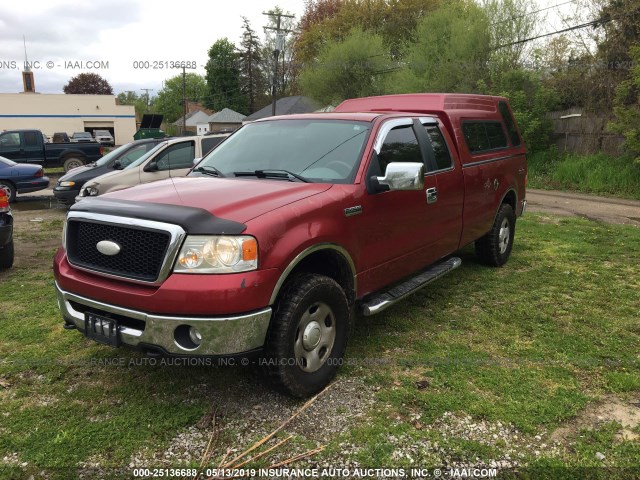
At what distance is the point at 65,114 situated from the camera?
5184 cm

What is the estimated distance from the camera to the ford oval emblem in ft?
10.2

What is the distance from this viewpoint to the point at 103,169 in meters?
10.9

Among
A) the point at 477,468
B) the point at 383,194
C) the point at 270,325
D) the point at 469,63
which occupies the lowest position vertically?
the point at 477,468

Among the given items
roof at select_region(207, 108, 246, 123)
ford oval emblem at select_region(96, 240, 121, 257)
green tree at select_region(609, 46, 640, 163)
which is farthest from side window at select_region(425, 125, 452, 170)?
roof at select_region(207, 108, 246, 123)

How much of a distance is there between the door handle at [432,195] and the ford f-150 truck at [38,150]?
17.0 metres

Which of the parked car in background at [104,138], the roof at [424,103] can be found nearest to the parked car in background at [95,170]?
the roof at [424,103]

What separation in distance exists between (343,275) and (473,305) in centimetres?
211

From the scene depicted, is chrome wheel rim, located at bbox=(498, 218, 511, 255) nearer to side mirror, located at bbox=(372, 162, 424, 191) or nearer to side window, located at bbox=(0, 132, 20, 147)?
side mirror, located at bbox=(372, 162, 424, 191)

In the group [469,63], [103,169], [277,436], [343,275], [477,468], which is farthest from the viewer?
[469,63]

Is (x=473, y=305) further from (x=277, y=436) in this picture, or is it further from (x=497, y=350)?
(x=277, y=436)

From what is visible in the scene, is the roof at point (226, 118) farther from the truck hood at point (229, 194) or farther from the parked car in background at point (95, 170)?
the truck hood at point (229, 194)

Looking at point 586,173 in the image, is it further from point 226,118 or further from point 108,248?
point 226,118

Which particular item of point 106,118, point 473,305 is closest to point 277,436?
point 473,305

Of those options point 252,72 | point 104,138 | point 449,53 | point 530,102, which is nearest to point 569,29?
point 530,102
